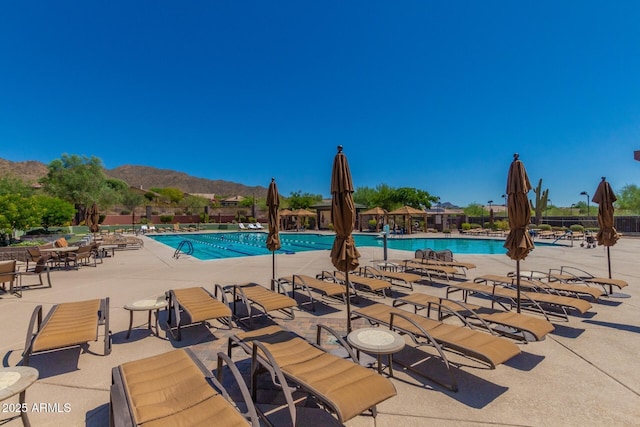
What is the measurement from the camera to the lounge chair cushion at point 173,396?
1.78 m

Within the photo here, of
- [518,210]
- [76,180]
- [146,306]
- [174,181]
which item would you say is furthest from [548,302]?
[174,181]

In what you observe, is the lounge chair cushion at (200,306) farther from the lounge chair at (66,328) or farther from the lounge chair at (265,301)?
the lounge chair at (66,328)

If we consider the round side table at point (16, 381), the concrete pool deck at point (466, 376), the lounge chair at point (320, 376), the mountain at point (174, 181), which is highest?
the mountain at point (174, 181)

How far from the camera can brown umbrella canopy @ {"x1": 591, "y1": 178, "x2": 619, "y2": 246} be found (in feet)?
20.9

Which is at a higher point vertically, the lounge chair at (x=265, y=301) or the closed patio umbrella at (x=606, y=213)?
the closed patio umbrella at (x=606, y=213)

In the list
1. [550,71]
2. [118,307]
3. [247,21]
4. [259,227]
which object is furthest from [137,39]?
[550,71]

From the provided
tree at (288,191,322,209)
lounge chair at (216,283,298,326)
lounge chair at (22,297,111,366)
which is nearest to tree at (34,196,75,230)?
lounge chair at (22,297,111,366)

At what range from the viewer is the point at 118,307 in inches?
213

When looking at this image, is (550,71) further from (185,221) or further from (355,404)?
(185,221)

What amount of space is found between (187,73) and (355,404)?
2951 centimetres

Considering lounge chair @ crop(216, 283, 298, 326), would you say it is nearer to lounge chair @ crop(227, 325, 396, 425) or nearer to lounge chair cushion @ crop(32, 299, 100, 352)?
lounge chair @ crop(227, 325, 396, 425)

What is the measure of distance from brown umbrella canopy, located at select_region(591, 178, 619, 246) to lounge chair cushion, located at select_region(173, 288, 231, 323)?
318 inches

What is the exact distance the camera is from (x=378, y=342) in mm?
2861

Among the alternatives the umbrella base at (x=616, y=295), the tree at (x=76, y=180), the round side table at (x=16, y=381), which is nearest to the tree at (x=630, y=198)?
the umbrella base at (x=616, y=295)
